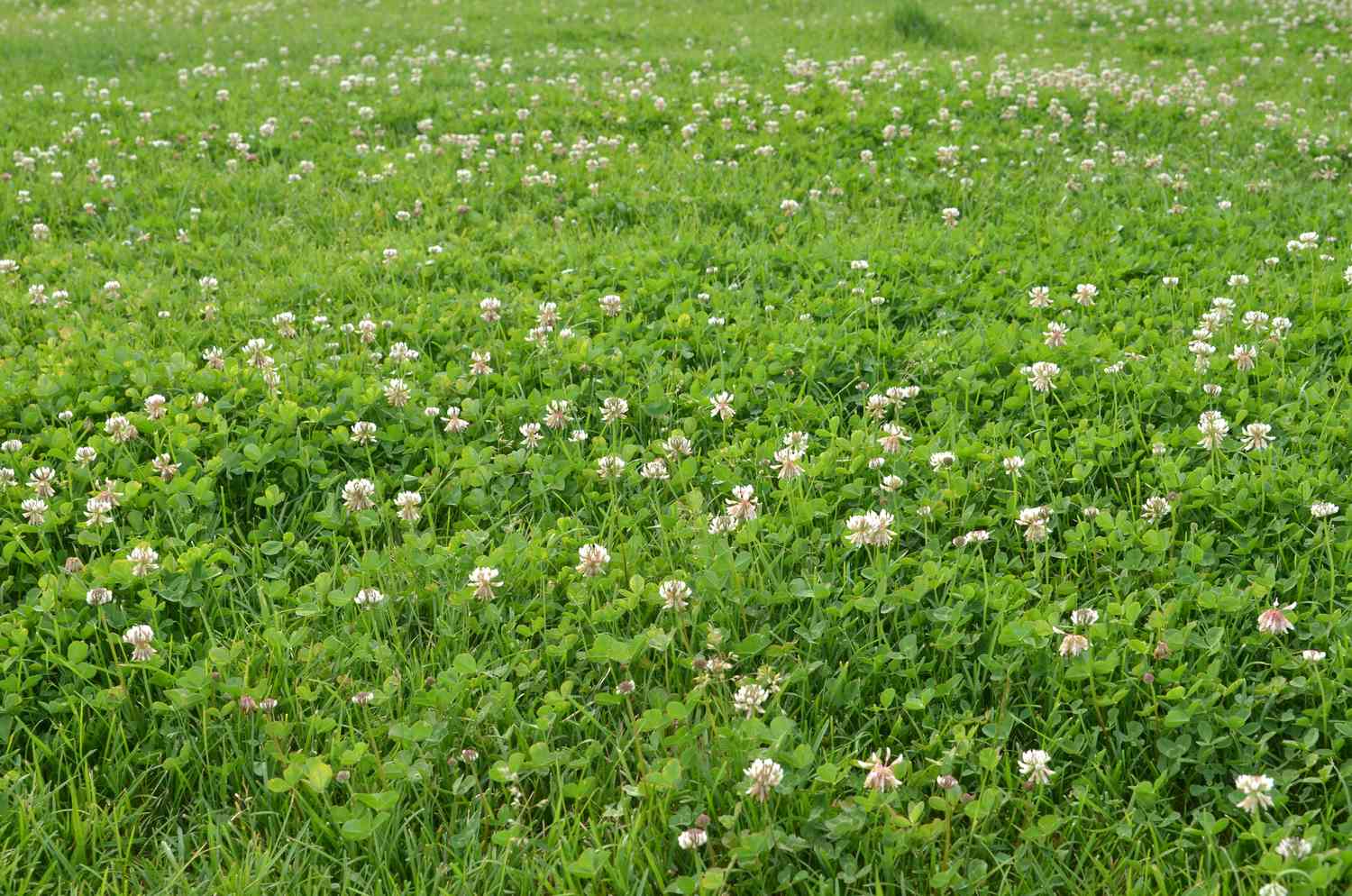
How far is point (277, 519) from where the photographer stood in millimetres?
4152

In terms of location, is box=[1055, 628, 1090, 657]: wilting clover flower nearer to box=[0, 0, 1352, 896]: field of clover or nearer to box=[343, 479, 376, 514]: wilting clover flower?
box=[0, 0, 1352, 896]: field of clover

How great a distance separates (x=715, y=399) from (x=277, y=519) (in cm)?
183

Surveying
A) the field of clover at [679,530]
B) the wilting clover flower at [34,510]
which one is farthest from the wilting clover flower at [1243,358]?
the wilting clover flower at [34,510]

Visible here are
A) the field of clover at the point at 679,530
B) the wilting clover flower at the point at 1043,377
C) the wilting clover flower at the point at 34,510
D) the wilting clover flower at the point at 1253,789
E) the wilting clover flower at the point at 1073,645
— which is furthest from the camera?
the wilting clover flower at the point at 1043,377

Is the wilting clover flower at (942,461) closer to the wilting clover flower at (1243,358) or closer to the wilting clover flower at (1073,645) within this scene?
the wilting clover flower at (1073,645)

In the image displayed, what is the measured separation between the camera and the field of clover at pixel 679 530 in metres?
2.81

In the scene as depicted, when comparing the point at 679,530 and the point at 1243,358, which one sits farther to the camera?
the point at 1243,358

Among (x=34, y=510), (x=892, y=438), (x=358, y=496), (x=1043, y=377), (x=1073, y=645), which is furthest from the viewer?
(x=1043, y=377)

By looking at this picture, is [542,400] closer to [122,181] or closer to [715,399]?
[715,399]

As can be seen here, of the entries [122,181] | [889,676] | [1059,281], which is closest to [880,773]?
[889,676]

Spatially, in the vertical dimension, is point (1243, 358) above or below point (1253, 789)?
above

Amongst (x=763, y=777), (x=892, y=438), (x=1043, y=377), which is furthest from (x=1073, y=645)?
(x=1043, y=377)

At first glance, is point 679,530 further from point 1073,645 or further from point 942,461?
point 1073,645

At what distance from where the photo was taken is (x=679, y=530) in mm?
3855
